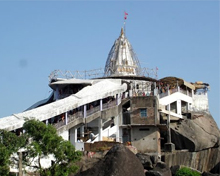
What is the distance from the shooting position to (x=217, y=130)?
51.1 meters

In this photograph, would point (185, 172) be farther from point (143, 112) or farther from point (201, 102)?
point (201, 102)

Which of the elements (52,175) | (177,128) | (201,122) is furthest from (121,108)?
(52,175)

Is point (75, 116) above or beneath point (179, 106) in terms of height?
beneath

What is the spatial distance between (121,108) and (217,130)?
40.2 ft

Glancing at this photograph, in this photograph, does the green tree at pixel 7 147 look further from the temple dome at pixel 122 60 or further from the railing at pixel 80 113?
the temple dome at pixel 122 60

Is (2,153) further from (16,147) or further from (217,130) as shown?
(217,130)

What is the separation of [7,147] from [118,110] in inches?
838

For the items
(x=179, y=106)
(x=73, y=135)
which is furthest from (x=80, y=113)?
(x=179, y=106)

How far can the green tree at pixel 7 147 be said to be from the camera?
87.8 feet

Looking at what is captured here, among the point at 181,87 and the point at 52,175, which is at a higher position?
the point at 181,87

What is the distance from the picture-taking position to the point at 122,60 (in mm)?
60812

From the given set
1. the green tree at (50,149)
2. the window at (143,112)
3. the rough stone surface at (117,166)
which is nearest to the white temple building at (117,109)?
the window at (143,112)

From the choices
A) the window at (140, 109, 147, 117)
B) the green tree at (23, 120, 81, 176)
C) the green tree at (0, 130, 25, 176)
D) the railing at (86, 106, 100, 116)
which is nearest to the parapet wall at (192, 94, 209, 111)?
the window at (140, 109, 147, 117)

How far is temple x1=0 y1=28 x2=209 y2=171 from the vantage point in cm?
4300
